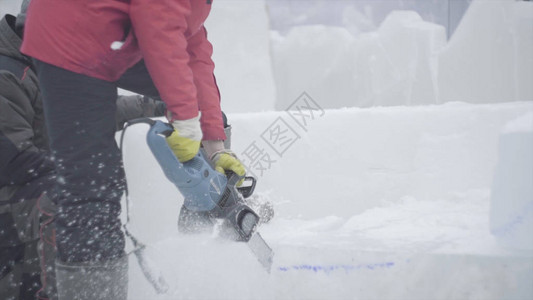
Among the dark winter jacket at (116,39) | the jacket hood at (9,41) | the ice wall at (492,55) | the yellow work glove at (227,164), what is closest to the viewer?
the dark winter jacket at (116,39)

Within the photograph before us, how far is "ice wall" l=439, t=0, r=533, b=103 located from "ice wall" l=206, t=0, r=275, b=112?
1462 millimetres

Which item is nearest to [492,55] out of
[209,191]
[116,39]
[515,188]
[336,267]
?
[515,188]

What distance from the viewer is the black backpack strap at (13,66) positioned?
3.68 feet

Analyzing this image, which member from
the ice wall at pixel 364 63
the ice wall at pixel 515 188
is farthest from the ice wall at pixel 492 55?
the ice wall at pixel 515 188

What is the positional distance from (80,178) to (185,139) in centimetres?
25

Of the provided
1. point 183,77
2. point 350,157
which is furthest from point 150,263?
point 350,157

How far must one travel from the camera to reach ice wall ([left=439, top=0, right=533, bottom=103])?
2.47 m

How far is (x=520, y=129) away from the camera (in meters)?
0.86

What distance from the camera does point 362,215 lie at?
1460 millimetres

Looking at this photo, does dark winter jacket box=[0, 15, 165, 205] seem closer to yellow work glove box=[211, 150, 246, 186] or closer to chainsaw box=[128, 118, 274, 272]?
chainsaw box=[128, 118, 274, 272]

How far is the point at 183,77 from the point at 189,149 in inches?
7.0

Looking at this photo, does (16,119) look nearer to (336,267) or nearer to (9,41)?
(9,41)

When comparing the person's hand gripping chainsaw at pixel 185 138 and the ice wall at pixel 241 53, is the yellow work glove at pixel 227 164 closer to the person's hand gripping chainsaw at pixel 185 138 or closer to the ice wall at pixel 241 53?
the person's hand gripping chainsaw at pixel 185 138

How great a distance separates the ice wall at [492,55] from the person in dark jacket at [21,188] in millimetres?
2769
